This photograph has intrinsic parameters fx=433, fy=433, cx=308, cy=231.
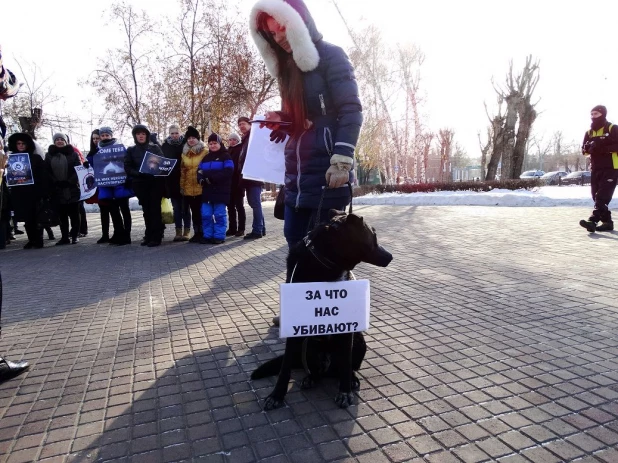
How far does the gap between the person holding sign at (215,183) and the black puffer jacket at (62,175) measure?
9.09ft

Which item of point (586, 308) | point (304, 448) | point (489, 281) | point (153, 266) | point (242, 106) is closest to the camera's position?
point (304, 448)

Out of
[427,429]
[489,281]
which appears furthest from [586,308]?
[427,429]

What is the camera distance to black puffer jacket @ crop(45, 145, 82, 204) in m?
8.50

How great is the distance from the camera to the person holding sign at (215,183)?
25.6 ft

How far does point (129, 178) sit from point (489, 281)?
6.37 meters

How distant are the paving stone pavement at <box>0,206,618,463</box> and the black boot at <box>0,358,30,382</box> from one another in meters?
0.07

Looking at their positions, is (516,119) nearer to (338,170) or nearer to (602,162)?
(602,162)

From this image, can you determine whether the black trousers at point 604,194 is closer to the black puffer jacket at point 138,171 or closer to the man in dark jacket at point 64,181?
the black puffer jacket at point 138,171

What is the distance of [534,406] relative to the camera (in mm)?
2346

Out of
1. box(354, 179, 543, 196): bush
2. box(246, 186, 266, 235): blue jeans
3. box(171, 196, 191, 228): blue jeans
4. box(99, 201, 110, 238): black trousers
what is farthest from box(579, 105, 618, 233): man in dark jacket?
box(354, 179, 543, 196): bush

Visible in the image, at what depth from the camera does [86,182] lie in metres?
8.86

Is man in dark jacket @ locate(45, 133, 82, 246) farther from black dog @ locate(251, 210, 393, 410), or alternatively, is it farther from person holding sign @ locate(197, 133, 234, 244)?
black dog @ locate(251, 210, 393, 410)

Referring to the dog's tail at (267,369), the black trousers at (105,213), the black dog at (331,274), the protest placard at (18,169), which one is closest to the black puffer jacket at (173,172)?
the black trousers at (105,213)

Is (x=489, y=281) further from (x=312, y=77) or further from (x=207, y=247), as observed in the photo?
(x=207, y=247)
